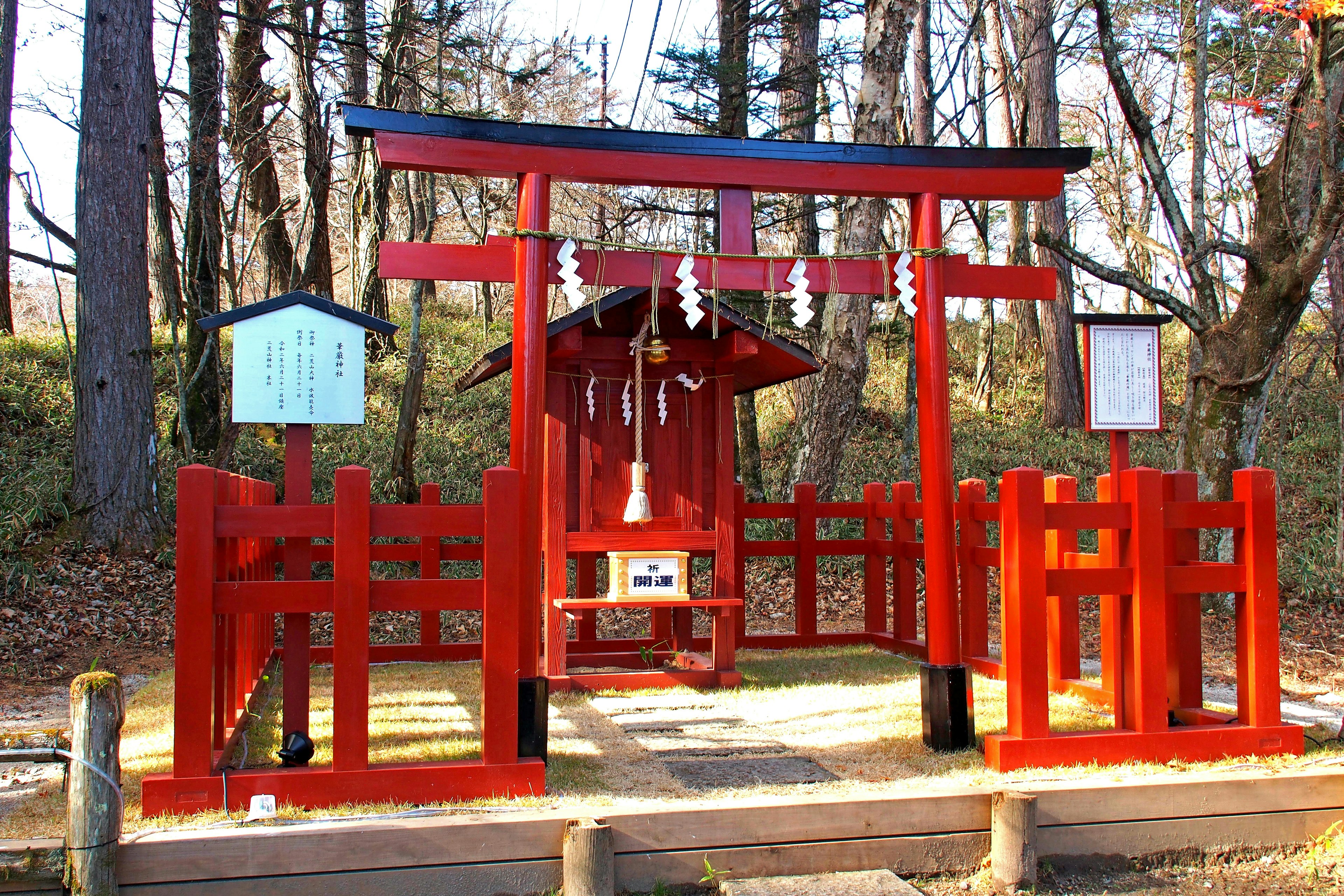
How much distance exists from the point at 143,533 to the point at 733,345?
723 centimetres

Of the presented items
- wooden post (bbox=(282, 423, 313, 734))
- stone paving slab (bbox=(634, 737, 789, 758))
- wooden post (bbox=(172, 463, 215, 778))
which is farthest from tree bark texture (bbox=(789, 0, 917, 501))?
wooden post (bbox=(172, 463, 215, 778))

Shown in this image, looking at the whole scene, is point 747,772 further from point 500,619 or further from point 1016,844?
point 500,619

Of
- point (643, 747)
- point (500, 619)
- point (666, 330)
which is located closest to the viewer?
point (500, 619)

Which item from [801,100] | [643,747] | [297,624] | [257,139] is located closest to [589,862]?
[643,747]

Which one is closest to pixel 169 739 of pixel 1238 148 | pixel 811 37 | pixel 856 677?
pixel 856 677

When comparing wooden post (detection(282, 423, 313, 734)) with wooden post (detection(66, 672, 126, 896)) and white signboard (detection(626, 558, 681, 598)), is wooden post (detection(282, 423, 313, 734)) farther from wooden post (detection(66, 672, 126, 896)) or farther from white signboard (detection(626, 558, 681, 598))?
white signboard (detection(626, 558, 681, 598))

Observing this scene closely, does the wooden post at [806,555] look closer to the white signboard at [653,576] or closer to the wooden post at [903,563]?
the wooden post at [903,563]

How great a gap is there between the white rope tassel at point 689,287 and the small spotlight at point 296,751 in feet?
9.75

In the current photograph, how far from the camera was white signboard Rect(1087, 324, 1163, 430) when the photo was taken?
19.8 ft

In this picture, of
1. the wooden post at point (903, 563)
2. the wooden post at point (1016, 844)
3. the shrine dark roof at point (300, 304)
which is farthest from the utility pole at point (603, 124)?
the wooden post at point (1016, 844)

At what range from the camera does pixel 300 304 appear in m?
4.71

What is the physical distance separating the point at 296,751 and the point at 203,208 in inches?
374

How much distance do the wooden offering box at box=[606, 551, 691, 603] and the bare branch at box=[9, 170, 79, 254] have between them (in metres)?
9.13

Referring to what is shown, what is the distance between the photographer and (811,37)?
14.5 meters
